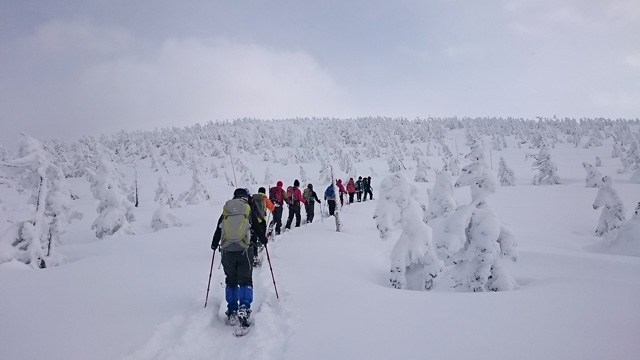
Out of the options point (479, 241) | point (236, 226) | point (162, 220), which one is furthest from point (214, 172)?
point (479, 241)

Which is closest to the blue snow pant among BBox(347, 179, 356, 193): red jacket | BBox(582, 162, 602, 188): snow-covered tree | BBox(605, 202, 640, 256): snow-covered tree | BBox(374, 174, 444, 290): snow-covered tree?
BBox(374, 174, 444, 290): snow-covered tree

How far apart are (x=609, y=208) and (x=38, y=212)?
24418mm

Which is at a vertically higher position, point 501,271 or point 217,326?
point 501,271

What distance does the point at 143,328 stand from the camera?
508 centimetres

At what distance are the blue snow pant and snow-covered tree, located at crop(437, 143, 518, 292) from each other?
178 inches

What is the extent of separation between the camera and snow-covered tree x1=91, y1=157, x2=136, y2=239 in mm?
19359

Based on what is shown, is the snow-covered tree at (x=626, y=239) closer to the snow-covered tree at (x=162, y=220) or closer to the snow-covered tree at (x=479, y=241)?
the snow-covered tree at (x=479, y=241)

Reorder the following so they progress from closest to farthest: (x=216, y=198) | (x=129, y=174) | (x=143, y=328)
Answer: (x=143, y=328) → (x=216, y=198) → (x=129, y=174)

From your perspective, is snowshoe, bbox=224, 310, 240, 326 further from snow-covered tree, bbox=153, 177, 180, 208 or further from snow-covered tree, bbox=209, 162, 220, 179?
snow-covered tree, bbox=209, 162, 220, 179

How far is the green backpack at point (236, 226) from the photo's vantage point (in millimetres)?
5816

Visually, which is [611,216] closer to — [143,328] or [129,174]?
[143,328]

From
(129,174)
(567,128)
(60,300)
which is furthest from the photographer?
(567,128)

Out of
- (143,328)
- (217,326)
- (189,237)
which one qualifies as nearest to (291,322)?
(217,326)

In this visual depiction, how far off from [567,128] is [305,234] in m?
103
